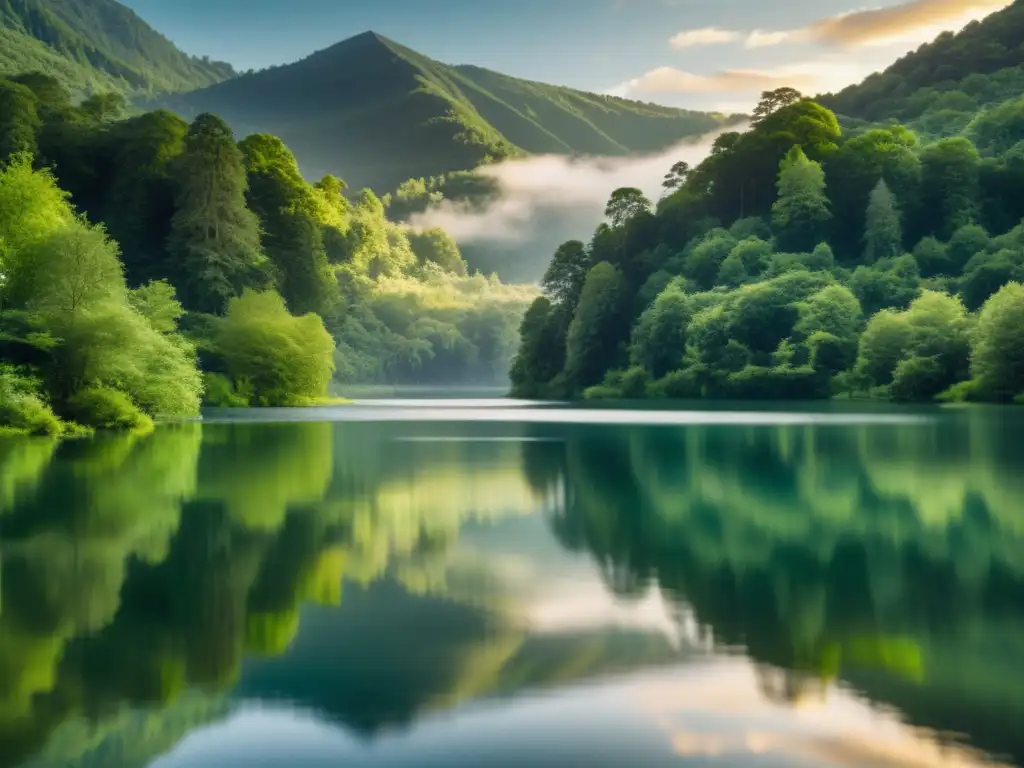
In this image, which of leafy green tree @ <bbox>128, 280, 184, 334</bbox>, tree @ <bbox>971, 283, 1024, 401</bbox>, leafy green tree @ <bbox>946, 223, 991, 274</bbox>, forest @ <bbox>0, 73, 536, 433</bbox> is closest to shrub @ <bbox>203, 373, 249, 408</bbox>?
forest @ <bbox>0, 73, 536, 433</bbox>

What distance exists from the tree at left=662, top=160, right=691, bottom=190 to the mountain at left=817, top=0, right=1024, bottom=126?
3679cm

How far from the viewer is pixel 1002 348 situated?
6894 cm

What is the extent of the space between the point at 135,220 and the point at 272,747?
67043mm

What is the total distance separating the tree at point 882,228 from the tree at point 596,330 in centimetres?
2259

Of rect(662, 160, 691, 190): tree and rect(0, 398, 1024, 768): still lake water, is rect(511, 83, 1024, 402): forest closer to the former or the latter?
rect(662, 160, 691, 190): tree

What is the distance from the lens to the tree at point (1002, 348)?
225 ft

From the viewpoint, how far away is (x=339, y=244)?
90.2 metres

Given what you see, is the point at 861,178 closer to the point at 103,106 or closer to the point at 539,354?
the point at 539,354

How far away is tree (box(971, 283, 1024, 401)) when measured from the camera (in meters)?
68.5

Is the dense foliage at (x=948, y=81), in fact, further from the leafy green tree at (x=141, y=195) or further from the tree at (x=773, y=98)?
the leafy green tree at (x=141, y=195)

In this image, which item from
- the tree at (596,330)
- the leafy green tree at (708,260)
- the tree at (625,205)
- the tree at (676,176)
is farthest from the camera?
the tree at (676,176)

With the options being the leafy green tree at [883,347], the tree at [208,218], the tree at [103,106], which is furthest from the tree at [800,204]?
the tree at [103,106]

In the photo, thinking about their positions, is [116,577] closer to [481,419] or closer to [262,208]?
[481,419]

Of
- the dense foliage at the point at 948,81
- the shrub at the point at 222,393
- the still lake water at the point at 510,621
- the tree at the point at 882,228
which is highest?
the dense foliage at the point at 948,81
